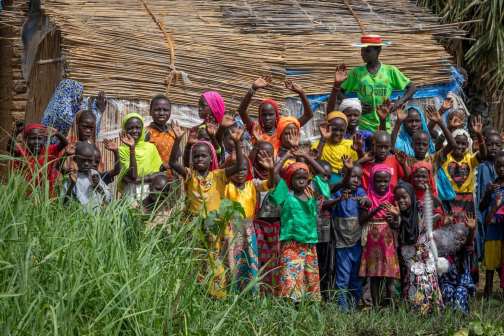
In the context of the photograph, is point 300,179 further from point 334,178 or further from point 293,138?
point 334,178

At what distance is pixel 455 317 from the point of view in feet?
17.7

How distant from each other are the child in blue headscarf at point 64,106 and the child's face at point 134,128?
64cm

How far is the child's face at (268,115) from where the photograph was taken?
6398 mm

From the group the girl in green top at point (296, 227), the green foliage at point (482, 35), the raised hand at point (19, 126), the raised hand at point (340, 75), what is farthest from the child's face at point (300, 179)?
the green foliage at point (482, 35)

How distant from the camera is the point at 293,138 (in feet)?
19.7

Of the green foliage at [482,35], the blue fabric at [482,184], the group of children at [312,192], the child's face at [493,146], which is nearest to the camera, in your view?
the group of children at [312,192]

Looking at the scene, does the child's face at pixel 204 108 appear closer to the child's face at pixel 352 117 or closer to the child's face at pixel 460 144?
the child's face at pixel 352 117

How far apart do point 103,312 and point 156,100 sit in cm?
341

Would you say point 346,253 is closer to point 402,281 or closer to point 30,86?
point 402,281

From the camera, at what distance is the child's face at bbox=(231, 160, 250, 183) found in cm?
552

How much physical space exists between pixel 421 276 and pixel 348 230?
2.29 ft

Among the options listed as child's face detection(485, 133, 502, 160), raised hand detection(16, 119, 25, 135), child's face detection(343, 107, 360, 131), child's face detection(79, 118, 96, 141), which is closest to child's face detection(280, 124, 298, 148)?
child's face detection(343, 107, 360, 131)

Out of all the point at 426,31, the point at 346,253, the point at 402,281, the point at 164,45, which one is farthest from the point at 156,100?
the point at 426,31

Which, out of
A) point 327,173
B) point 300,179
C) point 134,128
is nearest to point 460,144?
point 327,173
